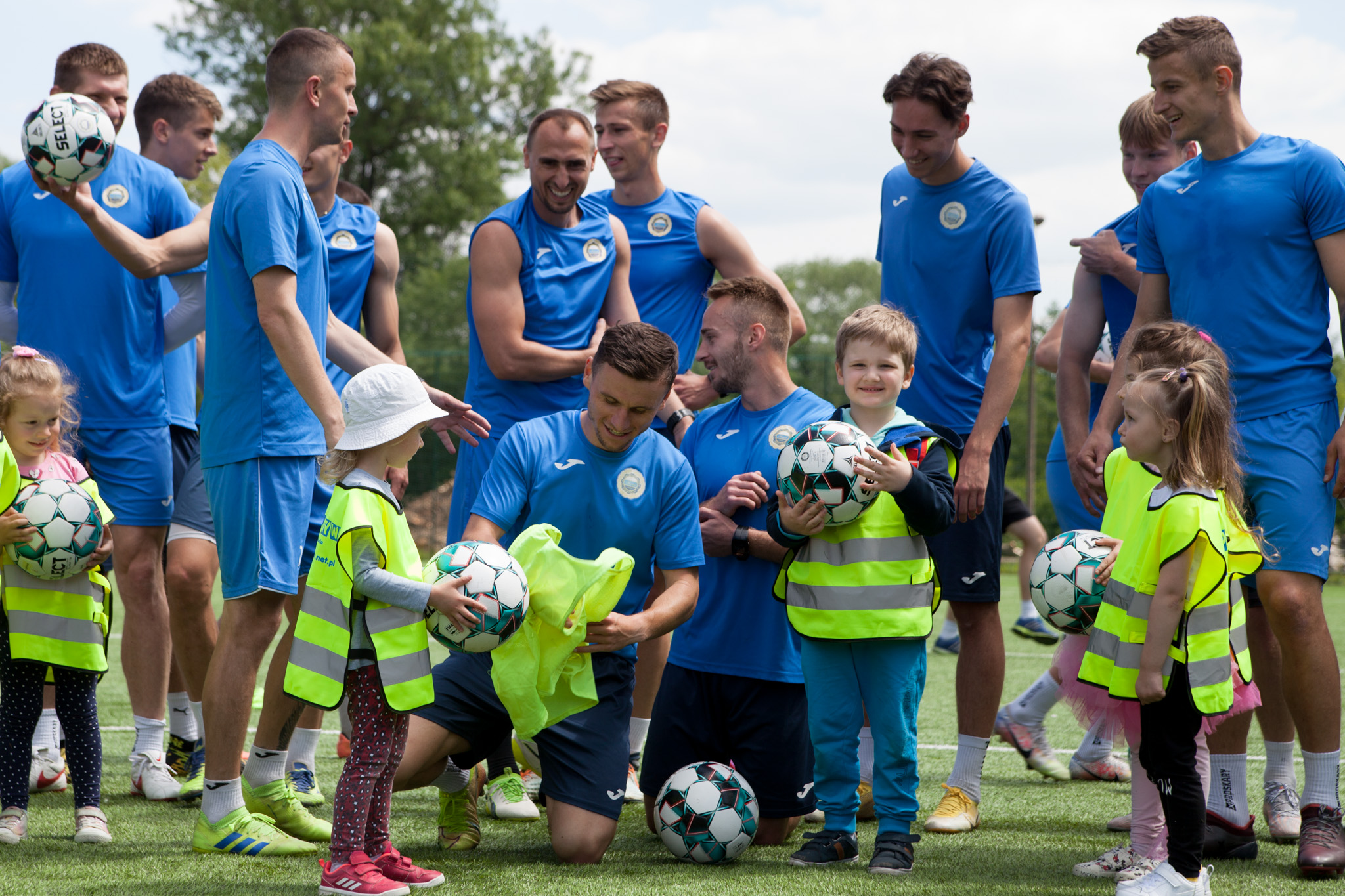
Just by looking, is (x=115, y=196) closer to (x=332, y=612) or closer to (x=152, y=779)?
(x=152, y=779)

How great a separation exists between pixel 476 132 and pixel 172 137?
31031mm

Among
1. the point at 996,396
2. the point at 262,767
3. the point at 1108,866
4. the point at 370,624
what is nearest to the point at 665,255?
the point at 996,396

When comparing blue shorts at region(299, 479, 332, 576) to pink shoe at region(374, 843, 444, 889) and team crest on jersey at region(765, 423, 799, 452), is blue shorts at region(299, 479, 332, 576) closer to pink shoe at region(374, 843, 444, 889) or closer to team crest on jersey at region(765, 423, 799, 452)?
pink shoe at region(374, 843, 444, 889)

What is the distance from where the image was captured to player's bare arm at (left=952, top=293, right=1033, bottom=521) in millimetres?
4480

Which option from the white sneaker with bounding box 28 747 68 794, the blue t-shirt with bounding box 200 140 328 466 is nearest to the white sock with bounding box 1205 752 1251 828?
the blue t-shirt with bounding box 200 140 328 466

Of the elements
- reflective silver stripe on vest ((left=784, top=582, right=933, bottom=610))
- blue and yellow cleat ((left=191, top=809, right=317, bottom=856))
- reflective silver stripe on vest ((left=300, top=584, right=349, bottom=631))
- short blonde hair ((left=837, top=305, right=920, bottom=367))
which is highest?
short blonde hair ((left=837, top=305, right=920, bottom=367))

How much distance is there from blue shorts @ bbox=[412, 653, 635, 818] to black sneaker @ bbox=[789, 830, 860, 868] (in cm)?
61

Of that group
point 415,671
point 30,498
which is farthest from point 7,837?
point 415,671

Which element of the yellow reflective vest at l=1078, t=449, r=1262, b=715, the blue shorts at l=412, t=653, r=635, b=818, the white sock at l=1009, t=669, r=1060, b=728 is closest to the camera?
the yellow reflective vest at l=1078, t=449, r=1262, b=715

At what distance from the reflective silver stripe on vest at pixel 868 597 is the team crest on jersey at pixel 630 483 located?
0.65 meters

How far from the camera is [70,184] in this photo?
163 inches

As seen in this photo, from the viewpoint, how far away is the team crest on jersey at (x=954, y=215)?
4820 millimetres

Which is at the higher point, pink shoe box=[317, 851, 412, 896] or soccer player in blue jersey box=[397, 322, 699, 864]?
soccer player in blue jersey box=[397, 322, 699, 864]

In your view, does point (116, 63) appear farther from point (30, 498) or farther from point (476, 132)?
point (476, 132)
